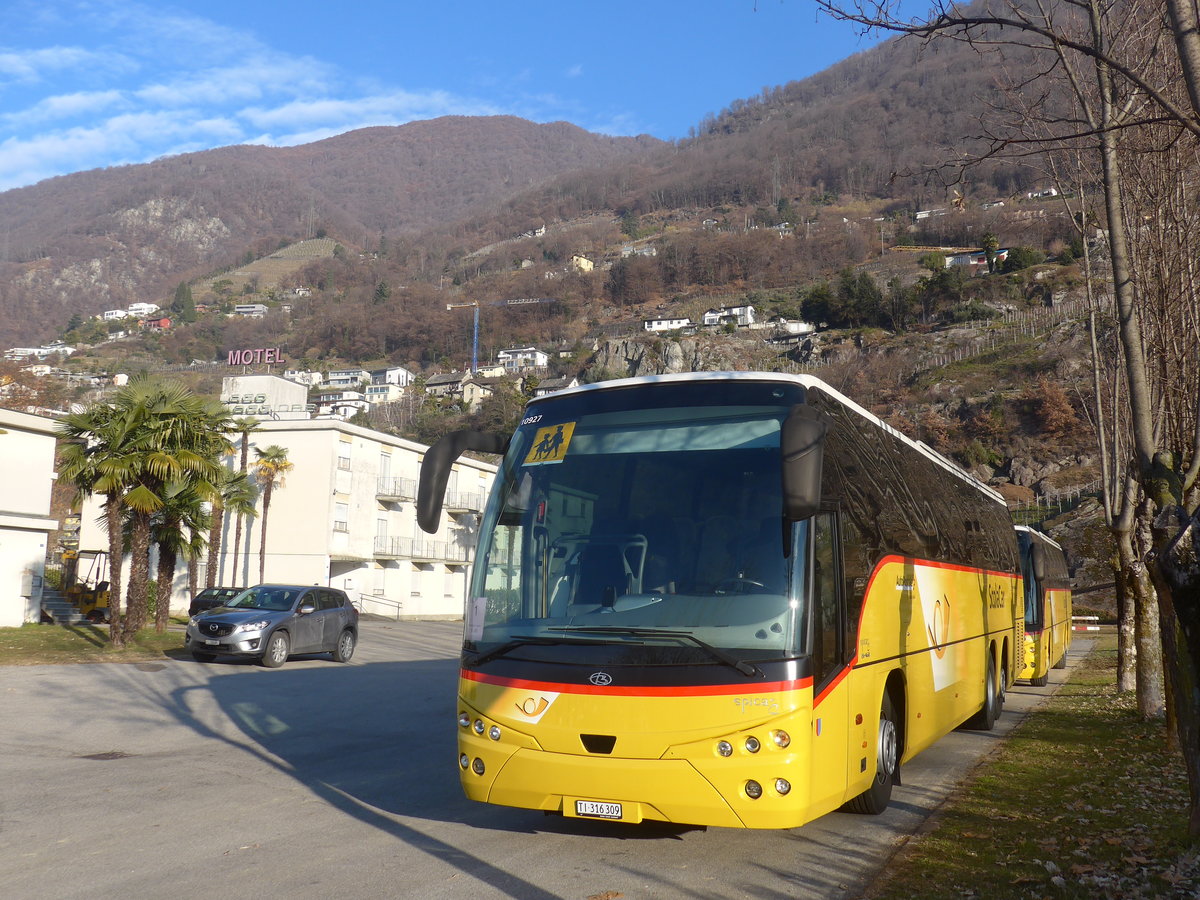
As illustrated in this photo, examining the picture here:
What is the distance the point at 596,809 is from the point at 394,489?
4725 centimetres

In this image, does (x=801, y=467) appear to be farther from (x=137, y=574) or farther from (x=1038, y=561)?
(x=137, y=574)

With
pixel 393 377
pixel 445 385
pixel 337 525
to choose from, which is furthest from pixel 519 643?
pixel 393 377

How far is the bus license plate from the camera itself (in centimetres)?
576

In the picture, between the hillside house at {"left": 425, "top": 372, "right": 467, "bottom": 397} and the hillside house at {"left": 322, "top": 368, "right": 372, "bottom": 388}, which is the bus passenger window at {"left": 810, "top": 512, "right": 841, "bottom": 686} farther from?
the hillside house at {"left": 322, "top": 368, "right": 372, "bottom": 388}

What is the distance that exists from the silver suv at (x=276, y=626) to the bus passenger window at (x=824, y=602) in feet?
50.5

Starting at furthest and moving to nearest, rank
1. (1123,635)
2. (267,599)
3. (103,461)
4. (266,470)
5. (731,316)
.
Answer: (731,316), (266,470), (103,461), (267,599), (1123,635)

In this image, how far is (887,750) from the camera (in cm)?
754

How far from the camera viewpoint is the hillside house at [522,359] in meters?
147

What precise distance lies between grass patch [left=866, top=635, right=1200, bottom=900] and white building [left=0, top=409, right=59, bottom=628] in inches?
1094

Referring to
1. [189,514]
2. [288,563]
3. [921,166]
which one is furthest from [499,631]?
[288,563]

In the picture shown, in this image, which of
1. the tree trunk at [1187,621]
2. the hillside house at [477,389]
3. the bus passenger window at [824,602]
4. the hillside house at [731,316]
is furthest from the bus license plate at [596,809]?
the hillside house at [731,316]

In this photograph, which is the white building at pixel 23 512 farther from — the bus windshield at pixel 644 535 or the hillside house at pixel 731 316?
the hillside house at pixel 731 316

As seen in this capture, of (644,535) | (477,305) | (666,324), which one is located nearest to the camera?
(644,535)

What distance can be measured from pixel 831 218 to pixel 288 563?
143 meters
